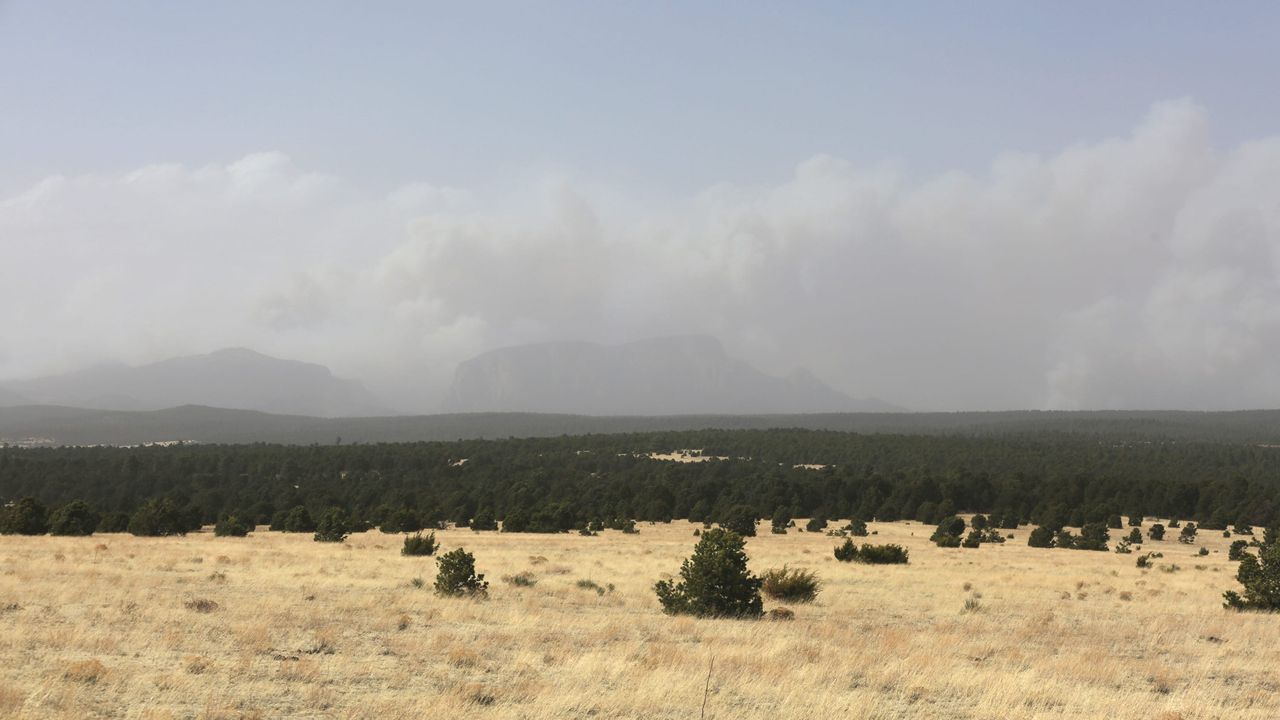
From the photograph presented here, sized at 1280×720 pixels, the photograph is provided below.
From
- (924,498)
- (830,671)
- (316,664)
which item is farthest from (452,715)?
(924,498)

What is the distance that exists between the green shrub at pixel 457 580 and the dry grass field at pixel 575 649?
18.2 inches

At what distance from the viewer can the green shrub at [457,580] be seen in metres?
20.8

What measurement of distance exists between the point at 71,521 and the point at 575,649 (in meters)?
39.8

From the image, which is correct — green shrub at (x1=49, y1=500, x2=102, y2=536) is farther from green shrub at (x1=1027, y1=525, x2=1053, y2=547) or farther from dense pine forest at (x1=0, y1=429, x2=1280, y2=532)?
green shrub at (x1=1027, y1=525, x2=1053, y2=547)

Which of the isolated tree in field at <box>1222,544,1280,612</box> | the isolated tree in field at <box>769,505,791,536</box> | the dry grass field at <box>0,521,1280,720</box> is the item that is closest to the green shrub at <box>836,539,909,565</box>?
the dry grass field at <box>0,521,1280,720</box>

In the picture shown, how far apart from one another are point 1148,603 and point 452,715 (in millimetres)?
23466

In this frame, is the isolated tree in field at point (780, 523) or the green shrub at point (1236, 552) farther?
the isolated tree in field at point (780, 523)

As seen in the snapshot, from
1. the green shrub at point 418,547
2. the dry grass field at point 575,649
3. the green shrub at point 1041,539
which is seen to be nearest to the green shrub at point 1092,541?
the green shrub at point 1041,539

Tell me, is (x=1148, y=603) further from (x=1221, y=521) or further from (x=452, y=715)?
(x=1221, y=521)

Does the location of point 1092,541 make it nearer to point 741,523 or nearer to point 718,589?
point 741,523

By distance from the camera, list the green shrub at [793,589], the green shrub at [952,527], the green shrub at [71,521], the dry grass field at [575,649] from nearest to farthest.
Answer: the dry grass field at [575,649] < the green shrub at [793,589] < the green shrub at [71,521] < the green shrub at [952,527]

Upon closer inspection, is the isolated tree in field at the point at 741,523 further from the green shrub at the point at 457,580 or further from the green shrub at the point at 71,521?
the green shrub at the point at 71,521

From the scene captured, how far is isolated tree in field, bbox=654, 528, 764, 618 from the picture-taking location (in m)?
18.6

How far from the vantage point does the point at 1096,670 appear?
13438mm
